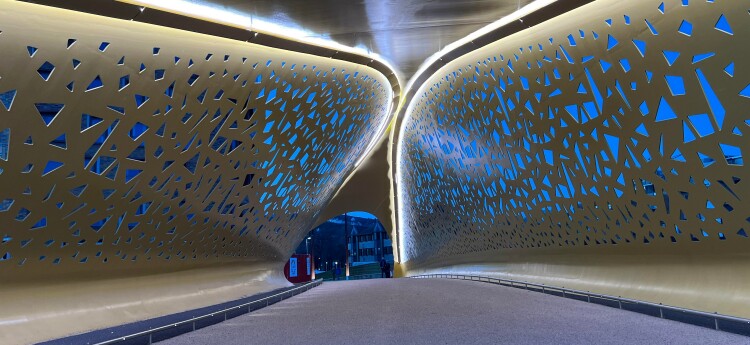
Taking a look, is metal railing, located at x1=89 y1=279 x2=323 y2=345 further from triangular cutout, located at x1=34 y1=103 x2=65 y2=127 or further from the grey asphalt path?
triangular cutout, located at x1=34 y1=103 x2=65 y2=127

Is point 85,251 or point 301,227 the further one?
point 301,227

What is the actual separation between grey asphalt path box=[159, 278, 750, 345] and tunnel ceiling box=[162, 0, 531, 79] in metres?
5.47

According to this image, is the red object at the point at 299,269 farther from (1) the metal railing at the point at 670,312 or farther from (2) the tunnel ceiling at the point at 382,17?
(2) the tunnel ceiling at the point at 382,17

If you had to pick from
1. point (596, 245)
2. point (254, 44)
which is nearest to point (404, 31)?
point (254, 44)

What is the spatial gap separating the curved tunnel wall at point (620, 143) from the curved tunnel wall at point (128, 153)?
14.7ft

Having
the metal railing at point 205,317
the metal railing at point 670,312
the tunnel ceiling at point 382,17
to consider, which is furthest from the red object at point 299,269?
the tunnel ceiling at point 382,17

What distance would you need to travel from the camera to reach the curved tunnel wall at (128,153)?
768 centimetres

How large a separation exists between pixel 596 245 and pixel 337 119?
8500mm

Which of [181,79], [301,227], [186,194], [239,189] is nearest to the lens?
[181,79]

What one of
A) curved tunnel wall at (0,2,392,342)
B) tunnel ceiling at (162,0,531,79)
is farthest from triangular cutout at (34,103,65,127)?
tunnel ceiling at (162,0,531,79)

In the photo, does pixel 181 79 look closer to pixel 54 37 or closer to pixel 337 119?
pixel 54 37

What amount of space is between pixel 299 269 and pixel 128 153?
967 inches

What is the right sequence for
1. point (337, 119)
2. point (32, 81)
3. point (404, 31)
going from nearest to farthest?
point (32, 81) < point (404, 31) < point (337, 119)

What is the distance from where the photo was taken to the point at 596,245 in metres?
13.4
